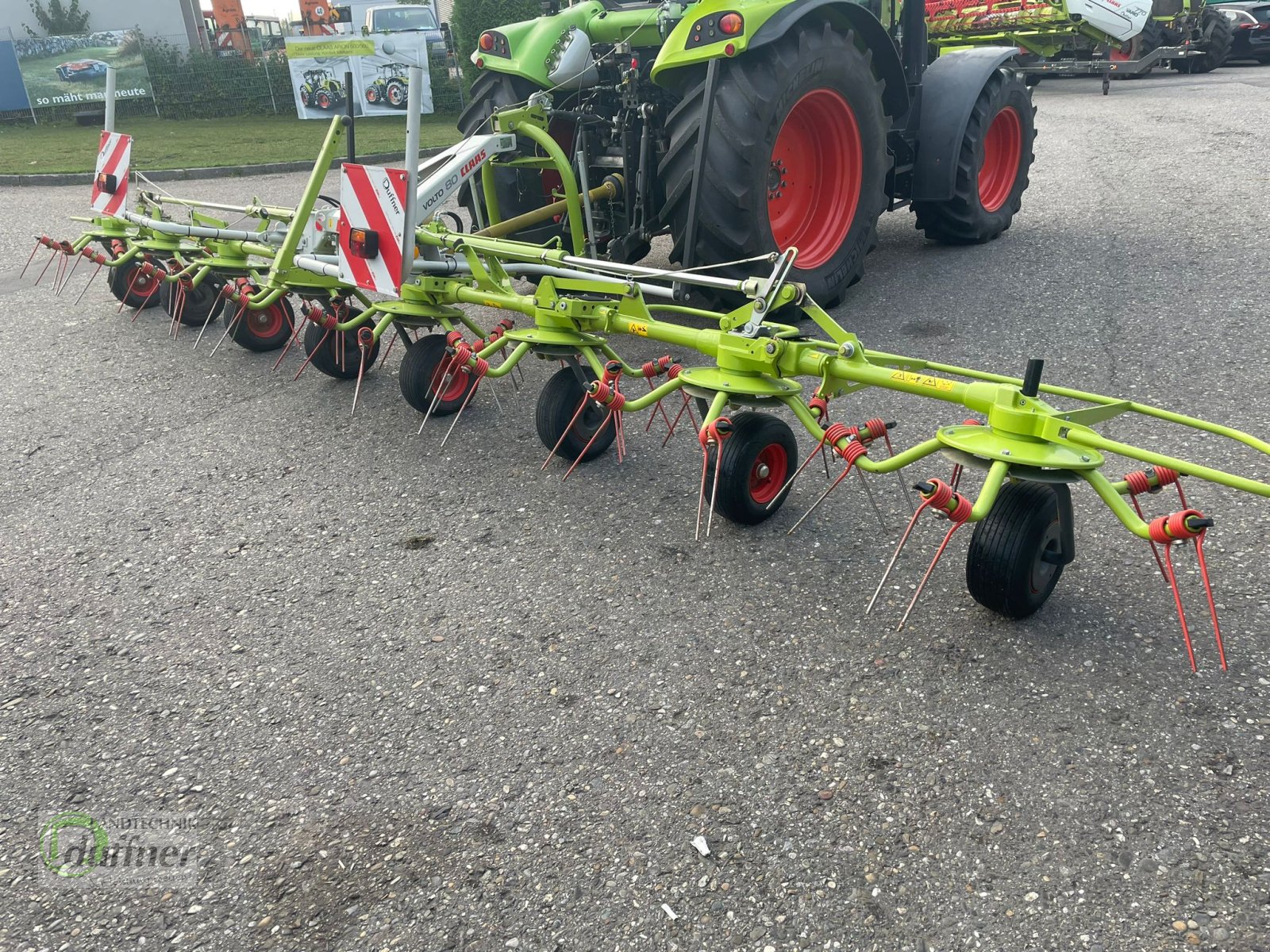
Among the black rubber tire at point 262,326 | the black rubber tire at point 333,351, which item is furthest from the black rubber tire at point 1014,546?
the black rubber tire at point 262,326

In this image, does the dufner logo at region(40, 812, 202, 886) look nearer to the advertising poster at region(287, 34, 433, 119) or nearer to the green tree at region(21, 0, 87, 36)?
the advertising poster at region(287, 34, 433, 119)

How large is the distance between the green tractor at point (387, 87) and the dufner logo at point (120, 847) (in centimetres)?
1530

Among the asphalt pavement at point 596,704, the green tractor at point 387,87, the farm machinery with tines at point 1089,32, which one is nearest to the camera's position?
the asphalt pavement at point 596,704

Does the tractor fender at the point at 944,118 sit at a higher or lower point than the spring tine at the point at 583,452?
higher

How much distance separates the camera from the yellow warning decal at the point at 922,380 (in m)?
2.53

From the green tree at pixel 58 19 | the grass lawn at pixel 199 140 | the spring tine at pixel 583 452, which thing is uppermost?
the green tree at pixel 58 19

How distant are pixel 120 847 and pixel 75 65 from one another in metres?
19.6

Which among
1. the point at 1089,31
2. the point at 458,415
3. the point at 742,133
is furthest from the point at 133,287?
the point at 1089,31

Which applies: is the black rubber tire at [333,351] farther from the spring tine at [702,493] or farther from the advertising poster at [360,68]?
the advertising poster at [360,68]

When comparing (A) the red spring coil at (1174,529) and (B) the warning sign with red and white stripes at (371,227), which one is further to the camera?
(B) the warning sign with red and white stripes at (371,227)

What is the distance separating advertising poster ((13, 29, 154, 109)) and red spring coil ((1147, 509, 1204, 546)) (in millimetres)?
19244

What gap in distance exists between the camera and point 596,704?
2.33 m

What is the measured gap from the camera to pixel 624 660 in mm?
2473

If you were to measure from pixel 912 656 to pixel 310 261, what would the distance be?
121 inches
